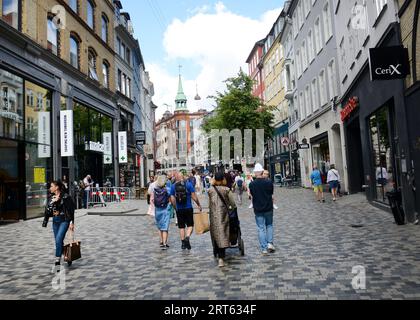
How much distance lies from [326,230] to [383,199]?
5481mm

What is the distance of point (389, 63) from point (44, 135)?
1419 cm

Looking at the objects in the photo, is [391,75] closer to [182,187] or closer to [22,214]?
[182,187]

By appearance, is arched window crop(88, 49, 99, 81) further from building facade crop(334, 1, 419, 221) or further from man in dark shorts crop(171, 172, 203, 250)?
man in dark shorts crop(171, 172, 203, 250)

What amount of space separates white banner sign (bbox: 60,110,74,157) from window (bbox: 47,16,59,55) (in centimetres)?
318

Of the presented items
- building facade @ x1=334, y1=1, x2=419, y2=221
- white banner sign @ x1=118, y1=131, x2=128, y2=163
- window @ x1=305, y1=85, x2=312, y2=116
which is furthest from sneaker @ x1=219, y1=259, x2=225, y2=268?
window @ x1=305, y1=85, x2=312, y2=116

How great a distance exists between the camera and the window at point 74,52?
70.9 ft

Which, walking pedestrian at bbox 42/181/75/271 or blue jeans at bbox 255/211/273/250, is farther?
blue jeans at bbox 255/211/273/250

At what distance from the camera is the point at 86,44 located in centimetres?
2353

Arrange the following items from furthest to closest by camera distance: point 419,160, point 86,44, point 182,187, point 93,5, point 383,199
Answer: point 93,5 < point 86,44 < point 383,199 < point 419,160 < point 182,187

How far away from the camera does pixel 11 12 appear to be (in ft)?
51.3

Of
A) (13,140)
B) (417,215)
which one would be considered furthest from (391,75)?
(13,140)

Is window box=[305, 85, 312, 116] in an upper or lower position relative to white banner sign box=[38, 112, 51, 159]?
upper

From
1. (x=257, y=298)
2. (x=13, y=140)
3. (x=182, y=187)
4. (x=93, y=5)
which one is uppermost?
(x=93, y=5)

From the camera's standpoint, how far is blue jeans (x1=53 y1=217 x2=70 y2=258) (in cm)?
752
